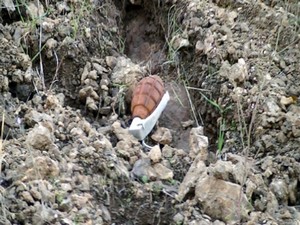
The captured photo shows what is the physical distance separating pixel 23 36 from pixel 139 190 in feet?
1.90

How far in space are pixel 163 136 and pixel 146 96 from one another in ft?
0.38

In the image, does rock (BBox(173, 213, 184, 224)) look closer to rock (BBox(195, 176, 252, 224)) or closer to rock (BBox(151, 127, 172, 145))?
rock (BBox(195, 176, 252, 224))

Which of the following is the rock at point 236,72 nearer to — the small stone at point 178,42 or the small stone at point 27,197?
the small stone at point 178,42

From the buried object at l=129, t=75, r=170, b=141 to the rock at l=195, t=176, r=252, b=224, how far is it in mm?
288

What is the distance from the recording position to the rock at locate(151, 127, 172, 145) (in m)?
1.82

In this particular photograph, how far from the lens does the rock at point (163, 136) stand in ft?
5.96

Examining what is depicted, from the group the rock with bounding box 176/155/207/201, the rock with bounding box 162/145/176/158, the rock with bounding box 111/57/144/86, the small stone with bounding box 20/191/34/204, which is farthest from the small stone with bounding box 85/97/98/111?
the small stone with bounding box 20/191/34/204

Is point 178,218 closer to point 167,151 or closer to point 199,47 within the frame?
point 167,151

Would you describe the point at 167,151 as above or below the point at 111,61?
below

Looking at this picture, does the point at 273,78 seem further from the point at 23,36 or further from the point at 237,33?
the point at 23,36

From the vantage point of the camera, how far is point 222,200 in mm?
1527

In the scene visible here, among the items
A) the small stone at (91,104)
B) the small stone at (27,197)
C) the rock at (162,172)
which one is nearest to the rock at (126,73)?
the small stone at (91,104)

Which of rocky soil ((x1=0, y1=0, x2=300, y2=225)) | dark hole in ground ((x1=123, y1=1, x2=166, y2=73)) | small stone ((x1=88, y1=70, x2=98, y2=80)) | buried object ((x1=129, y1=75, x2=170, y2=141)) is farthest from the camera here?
dark hole in ground ((x1=123, y1=1, x2=166, y2=73))

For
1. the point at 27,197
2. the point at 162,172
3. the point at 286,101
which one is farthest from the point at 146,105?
the point at 27,197
